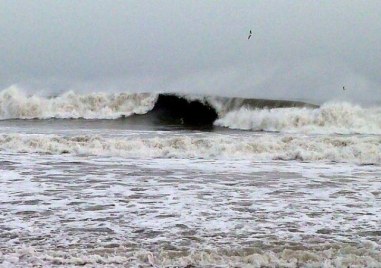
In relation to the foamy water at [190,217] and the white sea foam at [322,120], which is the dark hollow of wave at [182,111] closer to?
the white sea foam at [322,120]

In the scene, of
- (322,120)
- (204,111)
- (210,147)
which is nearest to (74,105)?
(204,111)

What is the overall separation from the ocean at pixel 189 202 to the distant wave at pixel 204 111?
7.64 metres

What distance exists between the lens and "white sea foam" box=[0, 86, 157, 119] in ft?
98.7

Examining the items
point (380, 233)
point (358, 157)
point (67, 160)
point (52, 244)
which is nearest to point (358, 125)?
point (358, 157)

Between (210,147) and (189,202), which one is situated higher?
(210,147)

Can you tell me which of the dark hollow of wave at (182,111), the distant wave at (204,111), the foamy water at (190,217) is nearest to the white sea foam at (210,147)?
the foamy water at (190,217)

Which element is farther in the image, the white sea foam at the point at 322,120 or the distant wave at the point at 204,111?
the distant wave at the point at 204,111

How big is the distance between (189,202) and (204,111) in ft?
70.7

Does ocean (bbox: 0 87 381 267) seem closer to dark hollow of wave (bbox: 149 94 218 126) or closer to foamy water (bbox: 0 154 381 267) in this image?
foamy water (bbox: 0 154 381 267)

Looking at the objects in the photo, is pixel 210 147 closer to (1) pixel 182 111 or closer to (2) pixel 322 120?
(2) pixel 322 120

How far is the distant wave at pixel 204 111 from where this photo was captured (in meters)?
23.2

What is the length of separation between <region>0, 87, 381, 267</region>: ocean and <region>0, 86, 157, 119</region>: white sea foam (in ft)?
44.0

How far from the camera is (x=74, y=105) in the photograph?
30.6 m

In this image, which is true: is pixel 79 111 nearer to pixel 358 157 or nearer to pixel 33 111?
pixel 33 111
